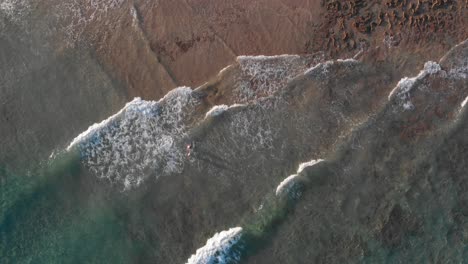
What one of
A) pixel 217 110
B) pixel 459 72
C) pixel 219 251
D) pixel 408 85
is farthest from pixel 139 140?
pixel 459 72

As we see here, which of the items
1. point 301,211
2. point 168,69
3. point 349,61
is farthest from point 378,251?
point 168,69

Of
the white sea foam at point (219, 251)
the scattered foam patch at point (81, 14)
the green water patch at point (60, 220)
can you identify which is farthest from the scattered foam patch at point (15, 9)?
the white sea foam at point (219, 251)

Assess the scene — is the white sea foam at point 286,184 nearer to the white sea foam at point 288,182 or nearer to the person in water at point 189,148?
the white sea foam at point 288,182

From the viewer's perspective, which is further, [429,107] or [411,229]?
[429,107]

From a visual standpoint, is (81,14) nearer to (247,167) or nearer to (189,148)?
(189,148)

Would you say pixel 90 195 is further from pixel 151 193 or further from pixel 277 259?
pixel 277 259

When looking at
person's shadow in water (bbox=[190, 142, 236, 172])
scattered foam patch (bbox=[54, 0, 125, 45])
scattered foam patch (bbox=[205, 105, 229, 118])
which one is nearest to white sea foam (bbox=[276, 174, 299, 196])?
person's shadow in water (bbox=[190, 142, 236, 172])
